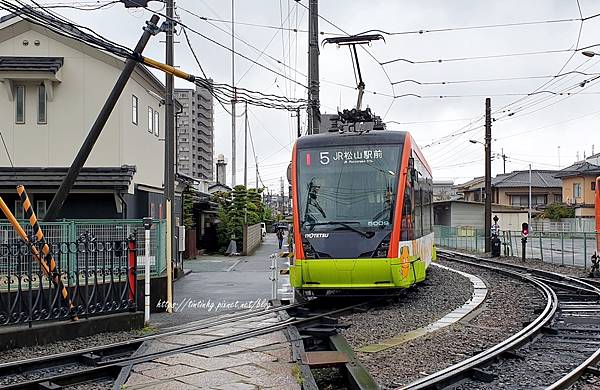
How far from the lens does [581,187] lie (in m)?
63.8

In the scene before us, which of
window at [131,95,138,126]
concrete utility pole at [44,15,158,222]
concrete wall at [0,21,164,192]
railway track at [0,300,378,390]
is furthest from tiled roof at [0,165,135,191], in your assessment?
railway track at [0,300,378,390]

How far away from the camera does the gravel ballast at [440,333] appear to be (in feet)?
25.9

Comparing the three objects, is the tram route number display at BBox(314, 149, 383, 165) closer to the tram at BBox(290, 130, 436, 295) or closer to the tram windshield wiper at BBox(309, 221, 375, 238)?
the tram at BBox(290, 130, 436, 295)

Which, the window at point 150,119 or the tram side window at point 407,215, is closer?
the tram side window at point 407,215

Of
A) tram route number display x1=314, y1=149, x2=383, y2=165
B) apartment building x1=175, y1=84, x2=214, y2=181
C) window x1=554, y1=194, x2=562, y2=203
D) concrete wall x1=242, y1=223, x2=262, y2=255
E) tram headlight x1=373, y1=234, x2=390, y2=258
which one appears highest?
apartment building x1=175, y1=84, x2=214, y2=181

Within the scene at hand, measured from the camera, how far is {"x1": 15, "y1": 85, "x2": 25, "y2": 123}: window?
21.4 metres

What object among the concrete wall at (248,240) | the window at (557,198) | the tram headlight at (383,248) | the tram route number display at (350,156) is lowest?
the concrete wall at (248,240)

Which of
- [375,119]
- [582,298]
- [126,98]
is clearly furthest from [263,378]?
[126,98]

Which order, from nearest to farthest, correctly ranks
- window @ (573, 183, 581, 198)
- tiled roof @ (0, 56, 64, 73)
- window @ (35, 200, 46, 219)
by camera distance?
tiled roof @ (0, 56, 64, 73), window @ (35, 200, 46, 219), window @ (573, 183, 581, 198)

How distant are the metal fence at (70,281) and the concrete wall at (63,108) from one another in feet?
37.1

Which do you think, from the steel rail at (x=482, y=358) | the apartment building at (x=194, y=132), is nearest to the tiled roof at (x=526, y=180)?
the apartment building at (x=194, y=132)

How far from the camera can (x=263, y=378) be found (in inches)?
269

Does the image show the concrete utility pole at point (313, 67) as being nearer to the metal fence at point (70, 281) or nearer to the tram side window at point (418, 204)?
the tram side window at point (418, 204)

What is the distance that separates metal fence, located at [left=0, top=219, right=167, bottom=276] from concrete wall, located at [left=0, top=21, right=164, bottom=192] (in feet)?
29.1
